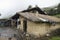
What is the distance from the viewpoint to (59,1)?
27.8m

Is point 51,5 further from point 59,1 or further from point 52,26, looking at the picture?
point 52,26

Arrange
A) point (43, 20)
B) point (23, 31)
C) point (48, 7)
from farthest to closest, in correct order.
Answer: point (48, 7), point (23, 31), point (43, 20)

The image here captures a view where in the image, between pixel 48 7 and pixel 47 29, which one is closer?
pixel 47 29

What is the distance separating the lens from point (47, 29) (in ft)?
54.0

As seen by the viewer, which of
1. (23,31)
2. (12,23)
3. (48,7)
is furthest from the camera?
(48,7)

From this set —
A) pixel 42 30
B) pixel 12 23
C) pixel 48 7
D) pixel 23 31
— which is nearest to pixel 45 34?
pixel 42 30

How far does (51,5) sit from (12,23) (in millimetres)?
7767

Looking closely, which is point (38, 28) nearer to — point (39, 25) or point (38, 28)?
→ point (38, 28)

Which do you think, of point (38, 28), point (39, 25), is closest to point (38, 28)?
point (38, 28)

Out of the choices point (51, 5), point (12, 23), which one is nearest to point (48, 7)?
point (51, 5)

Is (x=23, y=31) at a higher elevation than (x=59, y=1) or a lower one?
lower

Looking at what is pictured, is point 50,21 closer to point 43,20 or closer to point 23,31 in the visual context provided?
point 43,20

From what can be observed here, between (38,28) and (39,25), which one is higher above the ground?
(39,25)

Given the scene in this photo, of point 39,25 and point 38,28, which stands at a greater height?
point 39,25
